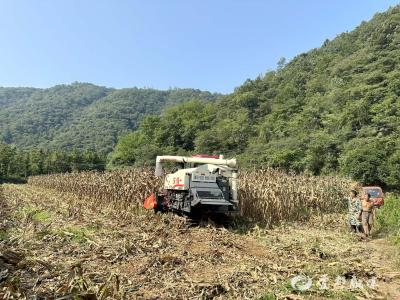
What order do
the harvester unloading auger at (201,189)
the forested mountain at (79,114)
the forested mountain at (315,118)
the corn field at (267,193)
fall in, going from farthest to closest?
the forested mountain at (79,114) → the forested mountain at (315,118) → the corn field at (267,193) → the harvester unloading auger at (201,189)

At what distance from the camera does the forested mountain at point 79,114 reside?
122 meters

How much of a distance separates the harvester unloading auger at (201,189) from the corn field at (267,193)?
1.37 m

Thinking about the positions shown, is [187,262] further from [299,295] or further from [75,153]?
[75,153]

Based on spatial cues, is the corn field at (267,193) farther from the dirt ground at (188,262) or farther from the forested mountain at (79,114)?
the forested mountain at (79,114)

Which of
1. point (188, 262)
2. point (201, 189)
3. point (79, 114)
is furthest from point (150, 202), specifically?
point (79, 114)

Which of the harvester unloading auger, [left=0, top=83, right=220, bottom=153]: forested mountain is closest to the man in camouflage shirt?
the harvester unloading auger

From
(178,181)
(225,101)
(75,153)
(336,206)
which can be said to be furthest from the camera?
(225,101)

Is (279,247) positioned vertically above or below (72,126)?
below

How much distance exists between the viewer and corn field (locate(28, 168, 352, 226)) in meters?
14.0

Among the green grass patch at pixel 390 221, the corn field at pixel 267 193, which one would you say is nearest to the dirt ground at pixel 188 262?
the green grass patch at pixel 390 221

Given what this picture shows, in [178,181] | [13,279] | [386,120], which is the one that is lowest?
[13,279]

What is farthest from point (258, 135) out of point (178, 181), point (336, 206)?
point (178, 181)

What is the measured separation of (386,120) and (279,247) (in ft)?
122

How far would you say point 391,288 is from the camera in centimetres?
687
